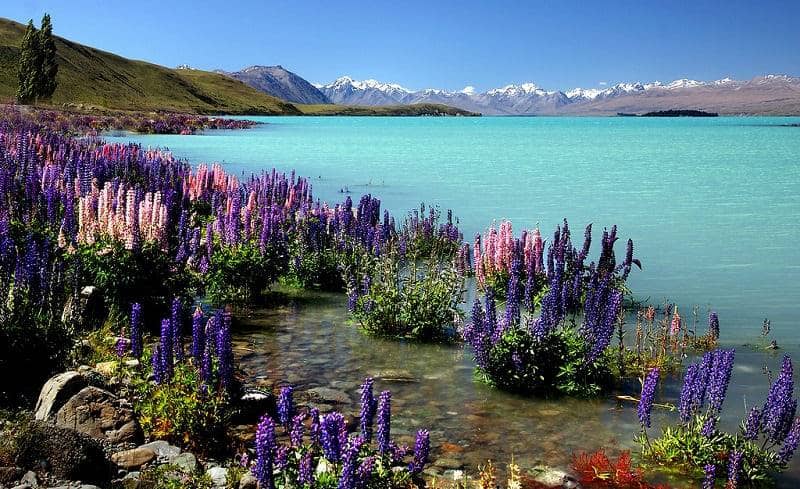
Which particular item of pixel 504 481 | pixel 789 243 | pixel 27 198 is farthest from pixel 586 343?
pixel 789 243

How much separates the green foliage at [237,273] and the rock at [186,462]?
6.32 meters

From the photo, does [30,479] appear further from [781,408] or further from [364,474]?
[781,408]

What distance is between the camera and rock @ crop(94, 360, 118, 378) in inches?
325

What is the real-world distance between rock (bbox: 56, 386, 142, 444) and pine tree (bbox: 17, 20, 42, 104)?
9052 cm

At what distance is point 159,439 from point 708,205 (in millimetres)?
26611

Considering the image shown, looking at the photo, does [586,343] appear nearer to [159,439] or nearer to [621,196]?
[159,439]

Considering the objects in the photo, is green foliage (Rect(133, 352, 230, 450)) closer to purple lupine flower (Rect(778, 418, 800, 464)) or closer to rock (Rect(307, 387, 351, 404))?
rock (Rect(307, 387, 351, 404))

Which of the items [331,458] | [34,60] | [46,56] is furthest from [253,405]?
[46,56]

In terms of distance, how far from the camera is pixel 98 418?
6.86m

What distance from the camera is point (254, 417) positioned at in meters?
7.80

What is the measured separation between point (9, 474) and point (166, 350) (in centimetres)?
191

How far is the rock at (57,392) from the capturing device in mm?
6742

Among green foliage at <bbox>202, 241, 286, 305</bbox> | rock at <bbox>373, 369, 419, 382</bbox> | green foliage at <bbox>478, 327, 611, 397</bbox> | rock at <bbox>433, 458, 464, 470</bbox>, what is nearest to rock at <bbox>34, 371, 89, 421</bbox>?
Answer: rock at <bbox>433, 458, 464, 470</bbox>

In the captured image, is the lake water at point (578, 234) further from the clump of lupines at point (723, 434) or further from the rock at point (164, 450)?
the rock at point (164, 450)
